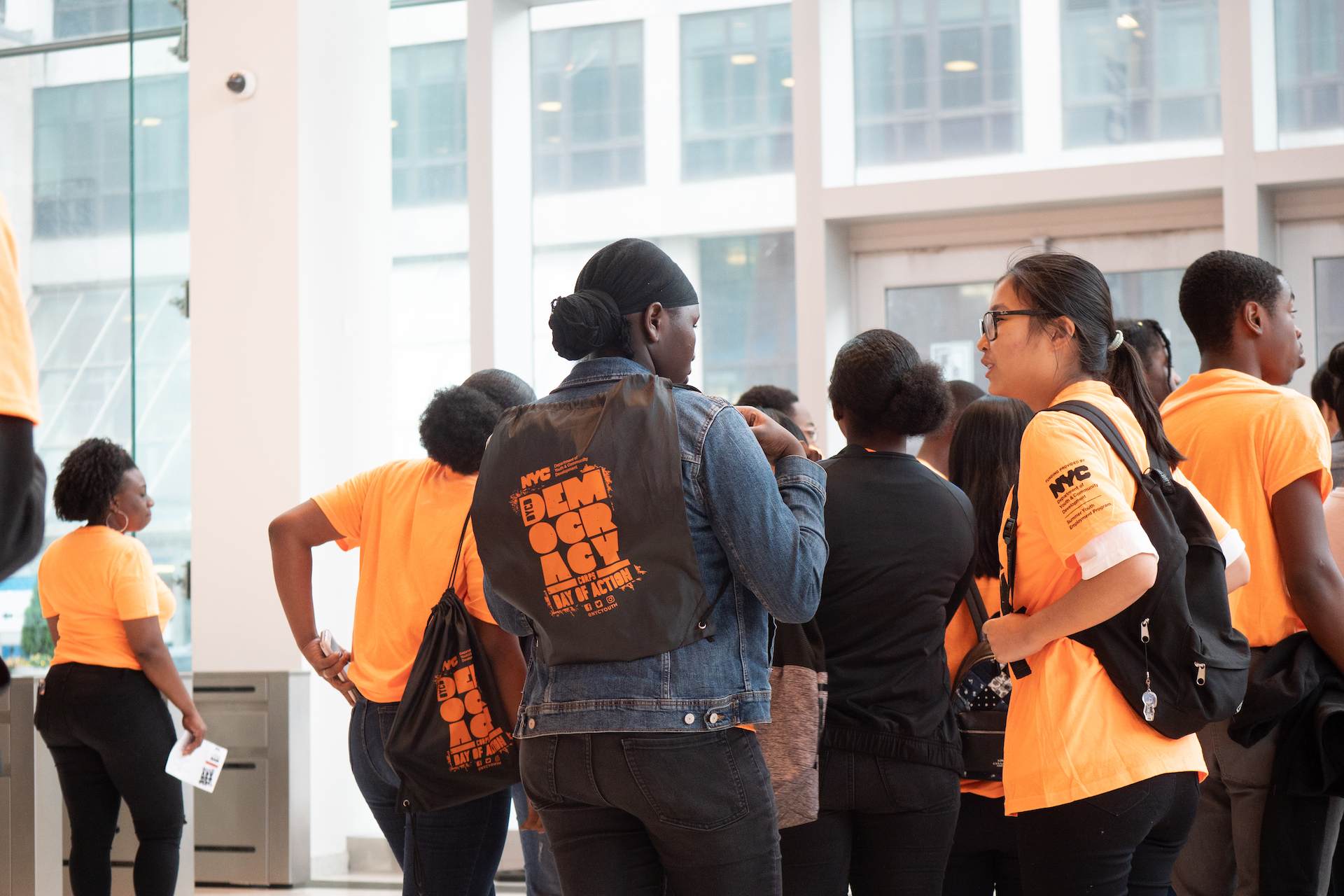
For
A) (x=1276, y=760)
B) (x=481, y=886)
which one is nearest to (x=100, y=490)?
(x=481, y=886)

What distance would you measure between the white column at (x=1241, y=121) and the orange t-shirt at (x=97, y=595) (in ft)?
12.7

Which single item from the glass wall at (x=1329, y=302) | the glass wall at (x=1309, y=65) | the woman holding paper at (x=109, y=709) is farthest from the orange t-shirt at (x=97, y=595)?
the glass wall at (x=1309, y=65)

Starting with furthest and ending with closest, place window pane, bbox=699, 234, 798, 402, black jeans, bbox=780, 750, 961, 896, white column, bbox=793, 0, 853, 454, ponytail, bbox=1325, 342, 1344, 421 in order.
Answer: window pane, bbox=699, 234, 798, 402 → white column, bbox=793, 0, 853, 454 → ponytail, bbox=1325, 342, 1344, 421 → black jeans, bbox=780, 750, 961, 896

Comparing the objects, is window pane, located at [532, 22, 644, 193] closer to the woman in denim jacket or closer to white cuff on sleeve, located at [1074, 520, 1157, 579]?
the woman in denim jacket

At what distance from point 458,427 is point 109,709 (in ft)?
6.66

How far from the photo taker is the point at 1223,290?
282cm

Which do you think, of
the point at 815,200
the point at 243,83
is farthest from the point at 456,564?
the point at 243,83

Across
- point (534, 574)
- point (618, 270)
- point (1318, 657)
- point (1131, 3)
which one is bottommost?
point (1318, 657)

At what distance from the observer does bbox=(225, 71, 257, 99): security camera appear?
585 cm

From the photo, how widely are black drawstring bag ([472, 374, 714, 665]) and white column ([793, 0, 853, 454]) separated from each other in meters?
3.51

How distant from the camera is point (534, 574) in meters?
1.91

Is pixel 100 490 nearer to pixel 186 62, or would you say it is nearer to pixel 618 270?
pixel 186 62

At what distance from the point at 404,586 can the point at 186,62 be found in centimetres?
406

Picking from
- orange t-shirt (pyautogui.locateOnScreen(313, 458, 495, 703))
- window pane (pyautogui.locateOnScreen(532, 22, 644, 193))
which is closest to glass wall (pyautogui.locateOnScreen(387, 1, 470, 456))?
window pane (pyautogui.locateOnScreen(532, 22, 644, 193))
